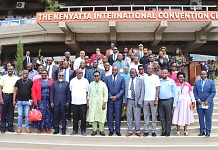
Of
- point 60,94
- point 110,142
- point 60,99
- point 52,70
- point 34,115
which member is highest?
point 52,70

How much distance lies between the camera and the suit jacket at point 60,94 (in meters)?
5.64

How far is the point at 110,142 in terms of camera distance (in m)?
5.48

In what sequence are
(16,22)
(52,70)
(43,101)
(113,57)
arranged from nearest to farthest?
(43,101) < (52,70) < (113,57) < (16,22)

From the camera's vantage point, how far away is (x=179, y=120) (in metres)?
5.58

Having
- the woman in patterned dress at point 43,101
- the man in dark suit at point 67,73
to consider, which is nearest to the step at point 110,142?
the woman in patterned dress at point 43,101

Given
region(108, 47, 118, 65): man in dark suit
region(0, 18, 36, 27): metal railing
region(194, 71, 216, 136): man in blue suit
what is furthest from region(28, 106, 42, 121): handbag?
region(0, 18, 36, 27): metal railing

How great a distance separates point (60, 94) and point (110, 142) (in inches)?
71.7

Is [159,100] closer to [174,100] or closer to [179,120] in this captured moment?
[174,100]

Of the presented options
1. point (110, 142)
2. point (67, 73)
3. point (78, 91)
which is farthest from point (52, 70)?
point (110, 142)

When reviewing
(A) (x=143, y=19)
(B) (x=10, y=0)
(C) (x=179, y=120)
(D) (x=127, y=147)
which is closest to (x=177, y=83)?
(C) (x=179, y=120)

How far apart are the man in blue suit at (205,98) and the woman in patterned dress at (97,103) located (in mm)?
2455

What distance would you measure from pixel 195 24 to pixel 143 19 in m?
3.54

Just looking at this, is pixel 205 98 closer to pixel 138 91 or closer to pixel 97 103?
pixel 138 91

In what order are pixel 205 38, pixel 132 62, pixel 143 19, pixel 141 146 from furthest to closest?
pixel 205 38, pixel 143 19, pixel 132 62, pixel 141 146
